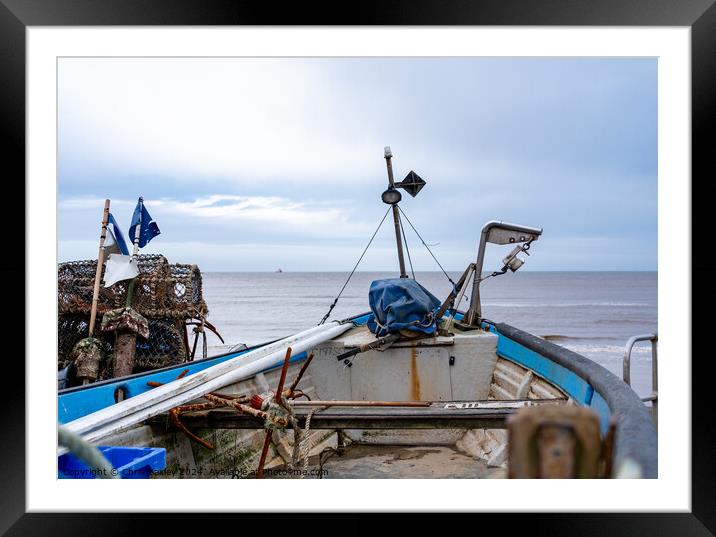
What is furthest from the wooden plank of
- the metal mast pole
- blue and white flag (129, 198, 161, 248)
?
blue and white flag (129, 198, 161, 248)

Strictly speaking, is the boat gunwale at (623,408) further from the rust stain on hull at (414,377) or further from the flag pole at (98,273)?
the flag pole at (98,273)

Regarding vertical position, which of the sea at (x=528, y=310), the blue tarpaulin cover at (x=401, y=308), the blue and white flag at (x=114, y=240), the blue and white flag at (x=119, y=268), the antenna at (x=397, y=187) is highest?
the antenna at (x=397, y=187)

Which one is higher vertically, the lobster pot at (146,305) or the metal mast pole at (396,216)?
the metal mast pole at (396,216)

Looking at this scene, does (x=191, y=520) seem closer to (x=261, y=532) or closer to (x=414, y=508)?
(x=261, y=532)

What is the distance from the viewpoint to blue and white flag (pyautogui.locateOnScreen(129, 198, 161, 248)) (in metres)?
7.53

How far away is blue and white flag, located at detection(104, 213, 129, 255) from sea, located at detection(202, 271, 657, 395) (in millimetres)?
8671

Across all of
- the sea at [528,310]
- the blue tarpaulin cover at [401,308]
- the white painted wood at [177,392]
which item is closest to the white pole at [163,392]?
the white painted wood at [177,392]

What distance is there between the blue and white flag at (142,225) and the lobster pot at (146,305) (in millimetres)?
272

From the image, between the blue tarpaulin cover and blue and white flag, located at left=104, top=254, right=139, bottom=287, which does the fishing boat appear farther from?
blue and white flag, located at left=104, top=254, right=139, bottom=287

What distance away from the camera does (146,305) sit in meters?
7.37

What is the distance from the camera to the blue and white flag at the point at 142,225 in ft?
24.7
